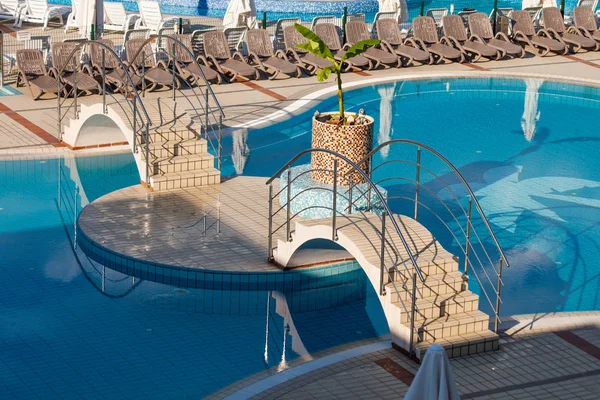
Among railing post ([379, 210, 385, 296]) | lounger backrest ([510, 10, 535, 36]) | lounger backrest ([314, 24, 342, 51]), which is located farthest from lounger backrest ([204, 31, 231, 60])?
railing post ([379, 210, 385, 296])

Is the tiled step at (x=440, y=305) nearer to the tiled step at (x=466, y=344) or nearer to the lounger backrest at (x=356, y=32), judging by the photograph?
the tiled step at (x=466, y=344)

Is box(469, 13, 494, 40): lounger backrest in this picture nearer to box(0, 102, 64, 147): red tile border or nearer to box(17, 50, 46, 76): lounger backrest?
box(17, 50, 46, 76): lounger backrest

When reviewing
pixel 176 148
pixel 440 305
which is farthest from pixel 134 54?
pixel 440 305

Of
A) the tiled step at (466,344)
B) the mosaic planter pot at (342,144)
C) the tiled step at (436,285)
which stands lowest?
the tiled step at (466,344)

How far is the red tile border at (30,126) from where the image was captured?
15.1 meters

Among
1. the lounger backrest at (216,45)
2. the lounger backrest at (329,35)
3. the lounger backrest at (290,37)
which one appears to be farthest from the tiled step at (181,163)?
the lounger backrest at (329,35)

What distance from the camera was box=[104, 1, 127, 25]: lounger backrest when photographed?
22692 mm

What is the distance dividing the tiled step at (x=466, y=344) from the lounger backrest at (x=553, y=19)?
14.9 metres

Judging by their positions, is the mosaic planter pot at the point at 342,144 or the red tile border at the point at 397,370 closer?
the red tile border at the point at 397,370

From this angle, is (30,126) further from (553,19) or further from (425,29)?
(553,19)

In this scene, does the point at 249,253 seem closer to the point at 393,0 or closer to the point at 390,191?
the point at 390,191

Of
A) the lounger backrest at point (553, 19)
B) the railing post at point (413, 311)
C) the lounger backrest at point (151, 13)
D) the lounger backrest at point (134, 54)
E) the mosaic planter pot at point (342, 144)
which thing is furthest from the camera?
the lounger backrest at point (553, 19)

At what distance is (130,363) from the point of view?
29.7ft

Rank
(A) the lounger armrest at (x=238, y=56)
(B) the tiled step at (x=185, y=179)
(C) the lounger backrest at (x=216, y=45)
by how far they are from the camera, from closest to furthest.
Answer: (B) the tiled step at (x=185, y=179), (C) the lounger backrest at (x=216, y=45), (A) the lounger armrest at (x=238, y=56)
